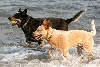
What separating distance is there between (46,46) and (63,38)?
227 cm

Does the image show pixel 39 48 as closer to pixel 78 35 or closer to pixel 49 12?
pixel 78 35

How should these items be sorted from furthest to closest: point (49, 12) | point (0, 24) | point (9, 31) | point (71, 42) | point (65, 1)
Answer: point (65, 1), point (49, 12), point (0, 24), point (9, 31), point (71, 42)

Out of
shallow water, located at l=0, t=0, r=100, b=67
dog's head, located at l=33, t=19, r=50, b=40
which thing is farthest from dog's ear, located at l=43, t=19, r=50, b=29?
shallow water, located at l=0, t=0, r=100, b=67

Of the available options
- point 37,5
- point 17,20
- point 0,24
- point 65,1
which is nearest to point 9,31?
point 0,24

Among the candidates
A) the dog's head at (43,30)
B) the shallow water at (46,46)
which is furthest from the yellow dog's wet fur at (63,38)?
the shallow water at (46,46)

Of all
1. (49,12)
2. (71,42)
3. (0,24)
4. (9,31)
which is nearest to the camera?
(71,42)

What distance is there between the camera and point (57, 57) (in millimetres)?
8094

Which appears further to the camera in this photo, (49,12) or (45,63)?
(49,12)

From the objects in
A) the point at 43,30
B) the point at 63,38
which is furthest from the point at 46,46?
the point at 43,30

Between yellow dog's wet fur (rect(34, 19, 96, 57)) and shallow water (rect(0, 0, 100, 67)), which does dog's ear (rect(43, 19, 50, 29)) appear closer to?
yellow dog's wet fur (rect(34, 19, 96, 57))

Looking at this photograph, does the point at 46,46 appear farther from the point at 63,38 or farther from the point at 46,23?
the point at 46,23

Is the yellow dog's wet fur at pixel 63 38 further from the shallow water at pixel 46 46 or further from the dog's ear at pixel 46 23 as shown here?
the shallow water at pixel 46 46

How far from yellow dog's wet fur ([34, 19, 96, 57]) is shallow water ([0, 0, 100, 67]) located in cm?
37

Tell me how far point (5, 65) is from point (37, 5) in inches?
373
